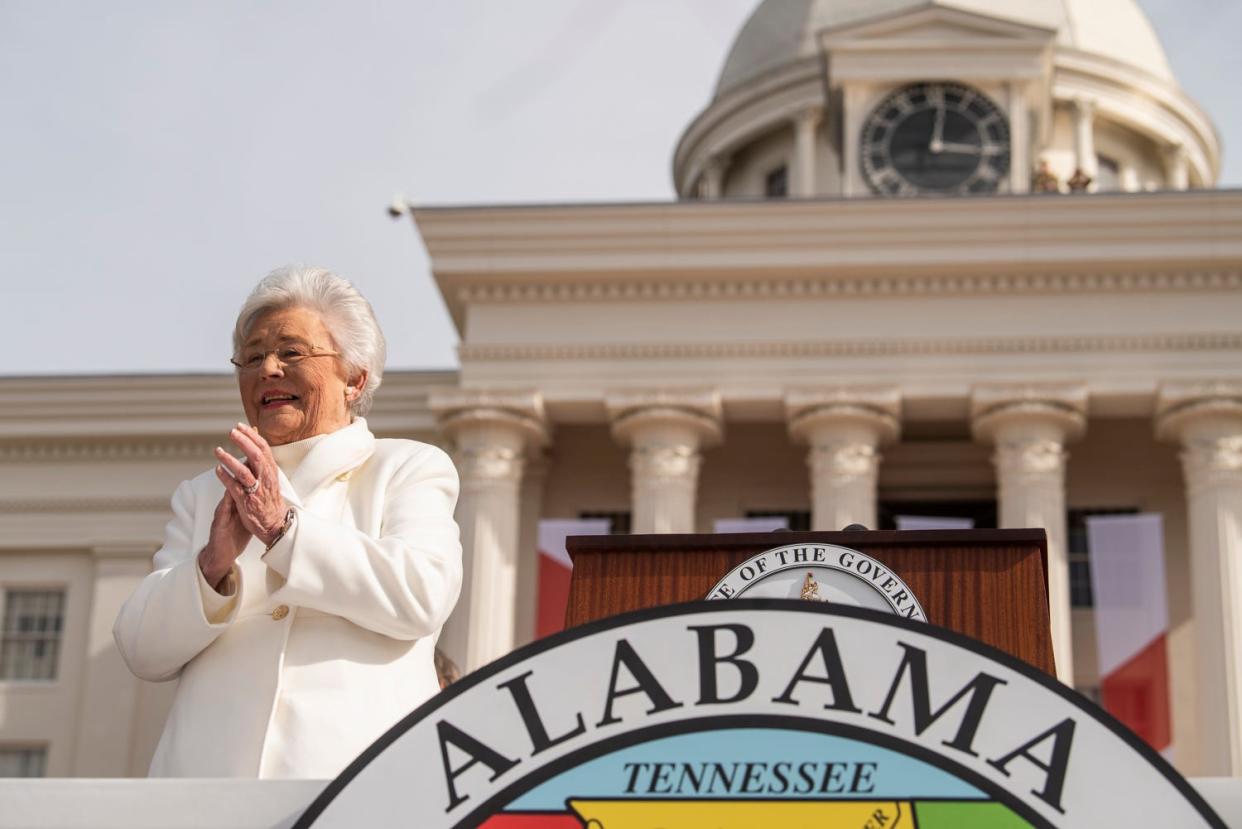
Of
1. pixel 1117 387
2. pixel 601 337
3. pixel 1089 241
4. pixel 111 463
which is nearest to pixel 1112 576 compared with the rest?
pixel 1117 387

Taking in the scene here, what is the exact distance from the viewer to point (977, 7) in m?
43.2

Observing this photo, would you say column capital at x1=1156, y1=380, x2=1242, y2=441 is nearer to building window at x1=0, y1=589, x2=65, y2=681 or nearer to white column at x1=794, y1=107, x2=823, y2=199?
white column at x1=794, y1=107, x2=823, y2=199

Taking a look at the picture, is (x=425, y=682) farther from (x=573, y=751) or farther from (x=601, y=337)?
(x=601, y=337)

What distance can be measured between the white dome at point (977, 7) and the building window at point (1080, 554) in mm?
17464

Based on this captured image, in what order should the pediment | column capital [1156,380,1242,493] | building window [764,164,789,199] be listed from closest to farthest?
column capital [1156,380,1242,493]
the pediment
building window [764,164,789,199]

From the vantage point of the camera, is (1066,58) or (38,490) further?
(1066,58)

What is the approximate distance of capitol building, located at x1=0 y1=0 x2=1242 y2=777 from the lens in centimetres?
2641

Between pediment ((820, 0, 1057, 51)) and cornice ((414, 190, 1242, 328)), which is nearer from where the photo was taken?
cornice ((414, 190, 1242, 328))

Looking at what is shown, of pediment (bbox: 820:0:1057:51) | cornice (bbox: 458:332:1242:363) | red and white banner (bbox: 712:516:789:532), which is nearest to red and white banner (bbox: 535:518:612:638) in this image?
red and white banner (bbox: 712:516:789:532)

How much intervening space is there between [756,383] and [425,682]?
78.7ft

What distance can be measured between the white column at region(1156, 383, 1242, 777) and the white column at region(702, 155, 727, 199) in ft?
64.8

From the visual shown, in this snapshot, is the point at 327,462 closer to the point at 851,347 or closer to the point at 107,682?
the point at 851,347

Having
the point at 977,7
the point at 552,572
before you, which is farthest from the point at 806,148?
the point at 552,572

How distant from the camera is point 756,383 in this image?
2723 centimetres
